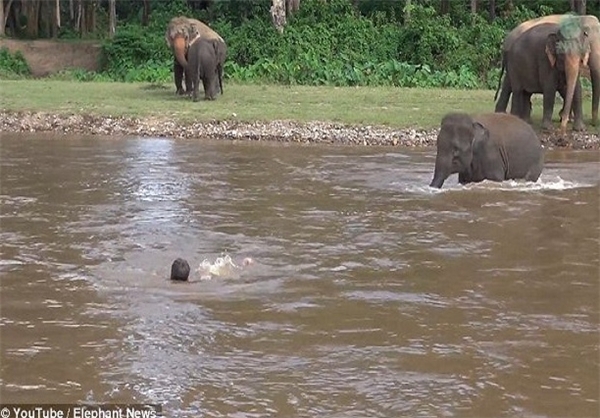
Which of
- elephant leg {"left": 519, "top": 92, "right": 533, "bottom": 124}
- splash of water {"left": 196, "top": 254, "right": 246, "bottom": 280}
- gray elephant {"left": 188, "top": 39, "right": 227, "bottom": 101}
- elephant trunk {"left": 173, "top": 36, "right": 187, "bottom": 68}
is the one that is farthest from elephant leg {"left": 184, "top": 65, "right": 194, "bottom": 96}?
splash of water {"left": 196, "top": 254, "right": 246, "bottom": 280}

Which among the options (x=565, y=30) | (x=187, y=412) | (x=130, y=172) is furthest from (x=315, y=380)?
(x=565, y=30)

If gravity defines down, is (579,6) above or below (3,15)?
above

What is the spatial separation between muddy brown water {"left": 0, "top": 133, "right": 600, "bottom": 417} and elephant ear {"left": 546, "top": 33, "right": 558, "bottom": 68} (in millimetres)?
3874

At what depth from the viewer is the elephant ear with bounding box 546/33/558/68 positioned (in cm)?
1566

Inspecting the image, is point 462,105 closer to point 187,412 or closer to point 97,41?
point 187,412

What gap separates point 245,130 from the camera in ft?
56.1

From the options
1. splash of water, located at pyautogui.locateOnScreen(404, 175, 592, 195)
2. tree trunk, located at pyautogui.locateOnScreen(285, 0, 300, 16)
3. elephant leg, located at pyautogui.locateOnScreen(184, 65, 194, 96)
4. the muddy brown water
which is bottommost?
the muddy brown water

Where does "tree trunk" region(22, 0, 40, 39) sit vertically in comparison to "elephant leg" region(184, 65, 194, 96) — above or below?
above

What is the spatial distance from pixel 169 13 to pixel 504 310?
110 feet

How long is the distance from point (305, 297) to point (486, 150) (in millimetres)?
5203

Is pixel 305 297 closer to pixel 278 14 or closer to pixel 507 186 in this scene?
pixel 507 186

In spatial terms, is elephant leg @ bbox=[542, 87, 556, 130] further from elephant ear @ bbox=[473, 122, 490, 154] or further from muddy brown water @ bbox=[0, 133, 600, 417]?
elephant ear @ bbox=[473, 122, 490, 154]

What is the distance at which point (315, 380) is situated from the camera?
518 centimetres

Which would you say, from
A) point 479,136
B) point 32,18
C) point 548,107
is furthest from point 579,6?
point 32,18
